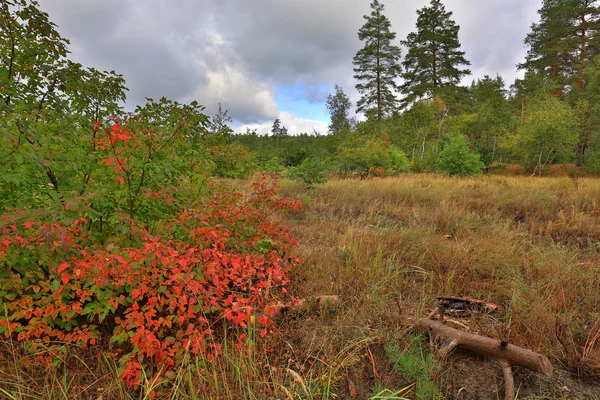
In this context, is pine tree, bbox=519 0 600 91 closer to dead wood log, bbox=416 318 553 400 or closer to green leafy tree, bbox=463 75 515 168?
green leafy tree, bbox=463 75 515 168

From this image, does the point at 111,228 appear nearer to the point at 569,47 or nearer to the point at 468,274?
the point at 468,274

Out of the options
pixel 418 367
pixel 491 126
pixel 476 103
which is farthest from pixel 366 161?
pixel 476 103

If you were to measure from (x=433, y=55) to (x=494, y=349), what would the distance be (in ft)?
106

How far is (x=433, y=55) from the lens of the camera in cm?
2761

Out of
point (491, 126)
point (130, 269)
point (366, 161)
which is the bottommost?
point (130, 269)

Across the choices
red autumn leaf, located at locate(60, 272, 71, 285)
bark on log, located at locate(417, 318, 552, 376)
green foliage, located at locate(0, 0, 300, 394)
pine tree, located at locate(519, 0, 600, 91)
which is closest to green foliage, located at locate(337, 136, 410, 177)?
green foliage, located at locate(0, 0, 300, 394)

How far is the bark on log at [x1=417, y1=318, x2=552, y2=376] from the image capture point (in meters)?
1.76

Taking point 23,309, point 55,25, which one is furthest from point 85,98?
point 23,309

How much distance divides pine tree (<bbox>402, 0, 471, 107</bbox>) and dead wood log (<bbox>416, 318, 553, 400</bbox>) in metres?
28.9

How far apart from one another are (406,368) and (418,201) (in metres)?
5.81

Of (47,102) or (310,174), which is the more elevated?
(47,102)

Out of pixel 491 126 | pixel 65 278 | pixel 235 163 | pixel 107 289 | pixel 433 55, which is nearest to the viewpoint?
Result: pixel 65 278

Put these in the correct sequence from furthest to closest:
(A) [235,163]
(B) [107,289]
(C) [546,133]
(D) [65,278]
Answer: (C) [546,133] < (A) [235,163] < (B) [107,289] < (D) [65,278]

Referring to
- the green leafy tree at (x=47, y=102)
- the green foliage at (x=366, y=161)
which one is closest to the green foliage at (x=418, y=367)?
the green leafy tree at (x=47, y=102)
